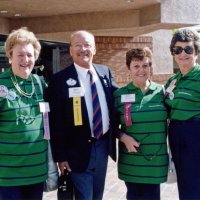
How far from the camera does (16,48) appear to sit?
3.38 m

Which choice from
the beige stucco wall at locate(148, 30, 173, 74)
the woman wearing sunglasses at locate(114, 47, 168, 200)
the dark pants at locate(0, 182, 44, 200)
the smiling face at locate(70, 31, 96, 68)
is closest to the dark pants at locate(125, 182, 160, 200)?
the woman wearing sunglasses at locate(114, 47, 168, 200)

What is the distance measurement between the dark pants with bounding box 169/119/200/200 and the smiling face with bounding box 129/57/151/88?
0.47m

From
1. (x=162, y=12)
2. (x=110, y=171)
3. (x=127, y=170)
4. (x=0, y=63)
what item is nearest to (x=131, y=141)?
(x=127, y=170)

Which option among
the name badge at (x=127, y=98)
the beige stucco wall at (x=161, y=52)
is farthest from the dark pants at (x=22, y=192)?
the beige stucco wall at (x=161, y=52)

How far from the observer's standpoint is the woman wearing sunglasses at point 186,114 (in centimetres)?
363

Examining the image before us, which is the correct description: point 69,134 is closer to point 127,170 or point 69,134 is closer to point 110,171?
point 127,170

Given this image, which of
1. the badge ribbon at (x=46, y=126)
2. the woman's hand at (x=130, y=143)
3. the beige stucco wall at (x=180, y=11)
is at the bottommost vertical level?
the woman's hand at (x=130, y=143)

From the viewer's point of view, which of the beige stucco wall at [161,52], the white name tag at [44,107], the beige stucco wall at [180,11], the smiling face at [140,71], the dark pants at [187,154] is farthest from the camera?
the beige stucco wall at [161,52]

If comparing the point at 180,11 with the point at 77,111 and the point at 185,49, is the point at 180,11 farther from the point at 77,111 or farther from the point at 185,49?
the point at 77,111

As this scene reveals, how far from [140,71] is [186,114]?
0.57 metres

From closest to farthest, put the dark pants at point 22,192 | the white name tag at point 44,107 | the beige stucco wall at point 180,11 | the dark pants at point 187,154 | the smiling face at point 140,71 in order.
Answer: the dark pants at point 22,192 < the white name tag at point 44,107 < the dark pants at point 187,154 < the smiling face at point 140,71 < the beige stucco wall at point 180,11

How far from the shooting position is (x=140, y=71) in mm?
3840

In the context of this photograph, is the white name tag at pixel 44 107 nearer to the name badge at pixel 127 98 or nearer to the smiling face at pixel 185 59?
the name badge at pixel 127 98

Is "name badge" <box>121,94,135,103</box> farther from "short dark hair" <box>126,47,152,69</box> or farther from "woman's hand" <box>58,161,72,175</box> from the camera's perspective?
"woman's hand" <box>58,161,72,175</box>
